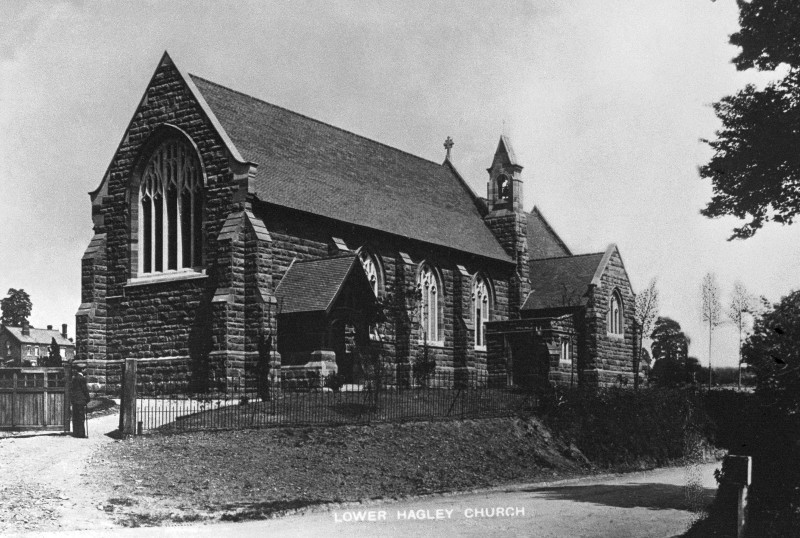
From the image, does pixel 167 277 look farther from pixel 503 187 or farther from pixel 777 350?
pixel 777 350

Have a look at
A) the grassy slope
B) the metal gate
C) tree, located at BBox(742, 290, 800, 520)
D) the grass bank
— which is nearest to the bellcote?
the grass bank

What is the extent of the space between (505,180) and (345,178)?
12413 mm

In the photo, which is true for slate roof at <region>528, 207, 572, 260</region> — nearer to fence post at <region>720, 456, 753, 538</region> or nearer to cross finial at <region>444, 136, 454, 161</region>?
cross finial at <region>444, 136, 454, 161</region>

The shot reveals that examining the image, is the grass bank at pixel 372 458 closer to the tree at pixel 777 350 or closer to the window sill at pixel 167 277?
the tree at pixel 777 350

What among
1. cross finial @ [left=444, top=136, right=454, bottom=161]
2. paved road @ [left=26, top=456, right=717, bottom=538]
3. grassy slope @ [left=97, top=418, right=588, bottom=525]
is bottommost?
paved road @ [left=26, top=456, right=717, bottom=538]

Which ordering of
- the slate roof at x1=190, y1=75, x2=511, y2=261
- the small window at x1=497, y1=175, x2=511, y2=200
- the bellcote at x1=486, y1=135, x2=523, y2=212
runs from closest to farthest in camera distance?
the slate roof at x1=190, y1=75, x2=511, y2=261, the bellcote at x1=486, y1=135, x2=523, y2=212, the small window at x1=497, y1=175, x2=511, y2=200

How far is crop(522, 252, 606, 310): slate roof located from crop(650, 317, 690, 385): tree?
5.61 metres

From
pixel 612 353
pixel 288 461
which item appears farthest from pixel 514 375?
pixel 288 461

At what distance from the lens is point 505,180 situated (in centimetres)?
5125

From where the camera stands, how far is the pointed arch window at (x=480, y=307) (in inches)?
1842

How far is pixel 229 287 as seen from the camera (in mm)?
33062

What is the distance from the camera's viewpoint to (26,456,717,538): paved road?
15984 millimetres

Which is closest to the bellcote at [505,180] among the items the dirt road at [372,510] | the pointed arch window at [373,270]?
the pointed arch window at [373,270]

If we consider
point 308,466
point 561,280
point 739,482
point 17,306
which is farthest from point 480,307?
point 739,482
